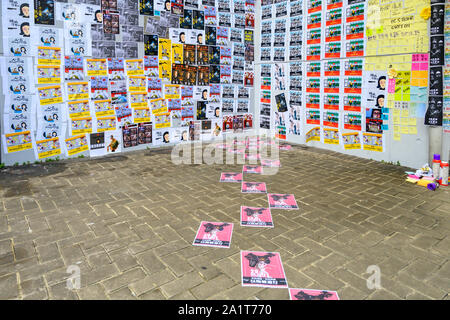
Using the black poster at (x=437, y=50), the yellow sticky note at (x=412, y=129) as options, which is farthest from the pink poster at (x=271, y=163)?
the black poster at (x=437, y=50)

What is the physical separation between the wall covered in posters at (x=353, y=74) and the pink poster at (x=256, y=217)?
362cm

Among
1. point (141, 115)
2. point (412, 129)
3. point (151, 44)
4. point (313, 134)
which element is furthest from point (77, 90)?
point (412, 129)

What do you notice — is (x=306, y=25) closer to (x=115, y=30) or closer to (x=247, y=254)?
(x=115, y=30)

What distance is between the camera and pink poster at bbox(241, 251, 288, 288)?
8.63 ft

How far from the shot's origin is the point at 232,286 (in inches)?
103

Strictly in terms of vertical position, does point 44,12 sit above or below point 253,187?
above

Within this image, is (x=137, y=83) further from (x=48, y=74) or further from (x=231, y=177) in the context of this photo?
(x=231, y=177)

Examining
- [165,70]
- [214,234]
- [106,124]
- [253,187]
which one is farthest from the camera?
[165,70]

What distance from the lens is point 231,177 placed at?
18.4 ft

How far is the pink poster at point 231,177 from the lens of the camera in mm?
5457

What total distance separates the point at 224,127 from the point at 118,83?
3.19 m

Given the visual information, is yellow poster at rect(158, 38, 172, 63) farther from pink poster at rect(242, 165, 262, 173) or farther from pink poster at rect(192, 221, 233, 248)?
pink poster at rect(192, 221, 233, 248)

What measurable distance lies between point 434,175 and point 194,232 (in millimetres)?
4087

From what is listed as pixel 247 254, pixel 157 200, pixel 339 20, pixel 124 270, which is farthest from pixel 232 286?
pixel 339 20
